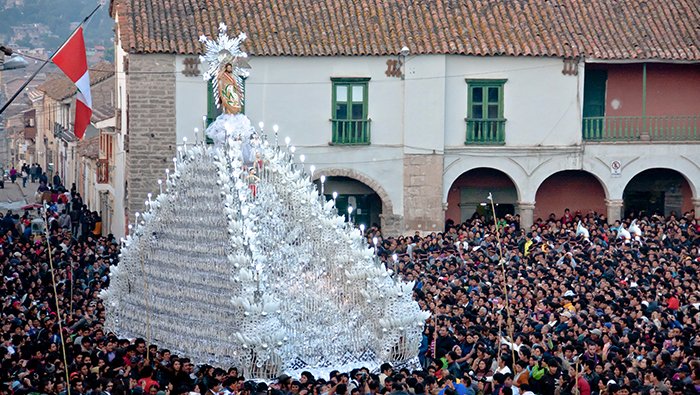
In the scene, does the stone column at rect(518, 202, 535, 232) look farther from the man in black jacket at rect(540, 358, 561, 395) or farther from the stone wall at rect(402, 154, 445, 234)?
the man in black jacket at rect(540, 358, 561, 395)

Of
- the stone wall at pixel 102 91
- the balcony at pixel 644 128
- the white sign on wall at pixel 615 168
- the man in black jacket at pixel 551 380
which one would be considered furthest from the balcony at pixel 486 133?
the stone wall at pixel 102 91

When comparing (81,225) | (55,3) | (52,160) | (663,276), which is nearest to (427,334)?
(663,276)

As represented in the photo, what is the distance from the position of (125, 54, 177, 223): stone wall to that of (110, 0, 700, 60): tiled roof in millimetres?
475

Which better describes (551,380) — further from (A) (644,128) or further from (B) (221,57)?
(A) (644,128)

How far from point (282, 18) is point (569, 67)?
23.0 feet

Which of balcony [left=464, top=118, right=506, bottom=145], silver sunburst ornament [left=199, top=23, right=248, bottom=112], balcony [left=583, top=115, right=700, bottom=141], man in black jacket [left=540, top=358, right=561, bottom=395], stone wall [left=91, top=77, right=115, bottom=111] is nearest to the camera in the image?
man in black jacket [left=540, top=358, right=561, bottom=395]

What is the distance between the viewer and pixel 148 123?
23.3 metres

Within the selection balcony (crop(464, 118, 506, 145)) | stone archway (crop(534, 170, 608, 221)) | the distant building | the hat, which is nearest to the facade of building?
balcony (crop(464, 118, 506, 145))

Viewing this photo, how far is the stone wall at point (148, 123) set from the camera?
75.5ft

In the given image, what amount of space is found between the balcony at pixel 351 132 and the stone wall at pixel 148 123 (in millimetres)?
3843

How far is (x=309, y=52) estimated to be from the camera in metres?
23.5

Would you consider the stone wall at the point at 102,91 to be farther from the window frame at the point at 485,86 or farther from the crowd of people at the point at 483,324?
the window frame at the point at 485,86

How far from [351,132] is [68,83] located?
68.8 ft

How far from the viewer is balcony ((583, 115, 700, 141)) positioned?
983 inches
